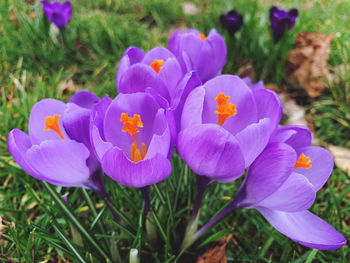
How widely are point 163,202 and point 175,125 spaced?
408 mm

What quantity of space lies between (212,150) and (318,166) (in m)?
0.36

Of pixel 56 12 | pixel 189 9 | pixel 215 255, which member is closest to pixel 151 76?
pixel 215 255

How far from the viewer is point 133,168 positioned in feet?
2.44

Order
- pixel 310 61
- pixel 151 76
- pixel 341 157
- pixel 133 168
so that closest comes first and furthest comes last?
pixel 133 168, pixel 151 76, pixel 341 157, pixel 310 61

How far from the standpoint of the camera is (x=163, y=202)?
1128 millimetres

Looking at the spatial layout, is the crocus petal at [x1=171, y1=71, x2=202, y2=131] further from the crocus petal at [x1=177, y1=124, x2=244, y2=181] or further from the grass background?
the grass background

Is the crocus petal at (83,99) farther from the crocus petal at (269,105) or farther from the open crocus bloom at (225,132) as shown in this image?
the crocus petal at (269,105)

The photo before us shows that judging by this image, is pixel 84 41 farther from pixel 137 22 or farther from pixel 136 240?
pixel 136 240

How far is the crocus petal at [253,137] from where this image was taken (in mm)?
776

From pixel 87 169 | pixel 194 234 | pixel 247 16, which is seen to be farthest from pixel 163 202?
pixel 247 16

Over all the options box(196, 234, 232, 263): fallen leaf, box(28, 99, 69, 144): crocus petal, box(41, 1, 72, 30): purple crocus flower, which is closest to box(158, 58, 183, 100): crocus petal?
box(28, 99, 69, 144): crocus petal

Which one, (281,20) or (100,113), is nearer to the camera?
(100,113)

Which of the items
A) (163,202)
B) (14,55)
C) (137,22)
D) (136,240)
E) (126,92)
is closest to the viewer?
(126,92)

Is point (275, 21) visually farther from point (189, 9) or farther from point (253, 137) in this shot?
point (253, 137)
